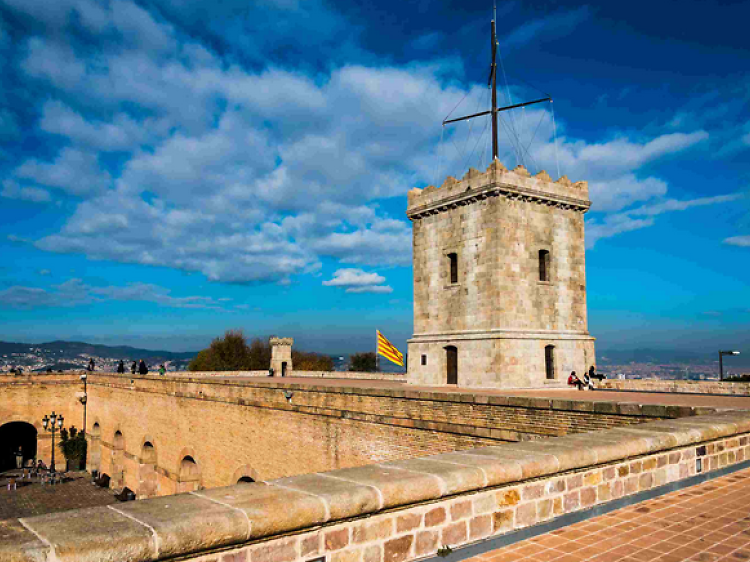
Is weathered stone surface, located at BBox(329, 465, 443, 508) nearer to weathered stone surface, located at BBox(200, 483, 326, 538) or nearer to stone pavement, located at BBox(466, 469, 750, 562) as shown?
weathered stone surface, located at BBox(200, 483, 326, 538)

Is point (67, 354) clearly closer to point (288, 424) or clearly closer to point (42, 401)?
point (42, 401)

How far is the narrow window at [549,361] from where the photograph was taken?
18.5 metres

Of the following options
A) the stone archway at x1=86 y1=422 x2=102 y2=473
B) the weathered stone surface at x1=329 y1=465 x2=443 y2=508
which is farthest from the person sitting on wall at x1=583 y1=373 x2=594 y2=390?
the stone archway at x1=86 y1=422 x2=102 y2=473

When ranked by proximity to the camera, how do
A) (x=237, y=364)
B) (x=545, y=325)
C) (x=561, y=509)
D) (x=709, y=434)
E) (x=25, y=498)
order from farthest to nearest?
1. (x=237, y=364)
2. (x=25, y=498)
3. (x=545, y=325)
4. (x=709, y=434)
5. (x=561, y=509)

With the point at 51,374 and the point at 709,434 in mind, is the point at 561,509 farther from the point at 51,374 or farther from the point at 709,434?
the point at 51,374


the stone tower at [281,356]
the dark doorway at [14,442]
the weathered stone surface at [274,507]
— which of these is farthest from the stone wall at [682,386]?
the dark doorway at [14,442]

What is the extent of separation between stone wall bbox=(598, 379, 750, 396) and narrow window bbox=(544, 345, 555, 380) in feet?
6.29

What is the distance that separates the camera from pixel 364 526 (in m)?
3.26

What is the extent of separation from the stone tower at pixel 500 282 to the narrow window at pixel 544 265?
3 centimetres

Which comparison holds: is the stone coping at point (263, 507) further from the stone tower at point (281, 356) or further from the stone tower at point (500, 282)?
the stone tower at point (281, 356)

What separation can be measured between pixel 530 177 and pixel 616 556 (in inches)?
646

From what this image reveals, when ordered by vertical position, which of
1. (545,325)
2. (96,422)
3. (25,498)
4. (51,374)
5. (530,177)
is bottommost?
(25,498)

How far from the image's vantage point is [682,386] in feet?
56.7

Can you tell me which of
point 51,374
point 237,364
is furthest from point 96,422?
point 237,364
